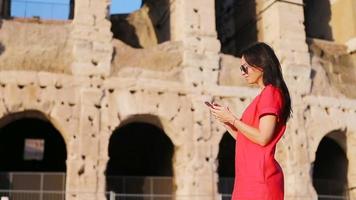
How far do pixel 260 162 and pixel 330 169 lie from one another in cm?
1253

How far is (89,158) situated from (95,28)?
2.78m

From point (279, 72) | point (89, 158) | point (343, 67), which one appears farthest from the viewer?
point (343, 67)

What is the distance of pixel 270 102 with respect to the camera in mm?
2430

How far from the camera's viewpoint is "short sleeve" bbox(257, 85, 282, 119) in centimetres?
241

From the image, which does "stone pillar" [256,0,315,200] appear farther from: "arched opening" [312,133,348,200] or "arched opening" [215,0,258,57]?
"arched opening" [312,133,348,200]

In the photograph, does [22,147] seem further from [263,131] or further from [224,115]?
[263,131]

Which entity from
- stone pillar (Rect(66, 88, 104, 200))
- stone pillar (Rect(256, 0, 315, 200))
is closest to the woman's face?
stone pillar (Rect(66, 88, 104, 200))

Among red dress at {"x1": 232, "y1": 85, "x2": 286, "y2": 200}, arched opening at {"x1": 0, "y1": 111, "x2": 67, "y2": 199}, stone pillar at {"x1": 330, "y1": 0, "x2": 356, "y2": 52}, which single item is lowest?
red dress at {"x1": 232, "y1": 85, "x2": 286, "y2": 200}

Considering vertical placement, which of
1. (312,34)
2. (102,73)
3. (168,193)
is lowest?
(168,193)

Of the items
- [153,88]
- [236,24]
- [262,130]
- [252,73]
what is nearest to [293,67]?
[236,24]

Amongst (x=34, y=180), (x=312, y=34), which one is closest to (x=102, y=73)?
(x=34, y=180)

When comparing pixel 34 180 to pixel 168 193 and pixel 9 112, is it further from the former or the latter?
pixel 168 193

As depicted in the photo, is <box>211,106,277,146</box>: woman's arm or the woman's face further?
the woman's face

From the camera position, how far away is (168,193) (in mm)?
11805
